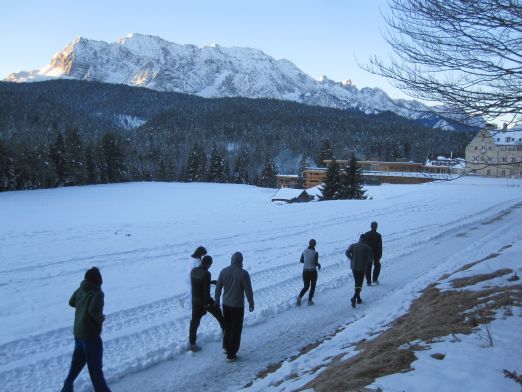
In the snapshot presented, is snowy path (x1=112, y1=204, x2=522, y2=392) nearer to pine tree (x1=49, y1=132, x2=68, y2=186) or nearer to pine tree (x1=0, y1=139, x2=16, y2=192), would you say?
pine tree (x1=0, y1=139, x2=16, y2=192)

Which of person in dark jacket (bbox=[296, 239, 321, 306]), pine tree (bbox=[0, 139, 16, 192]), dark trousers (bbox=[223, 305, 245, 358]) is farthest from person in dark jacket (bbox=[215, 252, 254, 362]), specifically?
pine tree (bbox=[0, 139, 16, 192])

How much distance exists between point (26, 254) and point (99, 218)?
14.0 m

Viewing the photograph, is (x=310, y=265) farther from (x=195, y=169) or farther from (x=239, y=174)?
(x=239, y=174)

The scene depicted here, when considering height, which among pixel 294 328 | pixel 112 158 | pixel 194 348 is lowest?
pixel 294 328

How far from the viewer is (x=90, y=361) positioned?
579 centimetres

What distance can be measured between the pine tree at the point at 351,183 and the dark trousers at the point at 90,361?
4460 cm

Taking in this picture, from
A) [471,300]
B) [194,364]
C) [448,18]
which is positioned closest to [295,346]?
[194,364]

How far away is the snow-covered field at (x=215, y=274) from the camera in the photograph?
6668 mm

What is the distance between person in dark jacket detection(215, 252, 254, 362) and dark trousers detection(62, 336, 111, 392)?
6.99 ft

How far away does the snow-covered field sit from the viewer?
6668 mm

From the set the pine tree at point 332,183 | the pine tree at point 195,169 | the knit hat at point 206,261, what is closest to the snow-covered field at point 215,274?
the knit hat at point 206,261

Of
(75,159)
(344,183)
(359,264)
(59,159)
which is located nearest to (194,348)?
Answer: (359,264)

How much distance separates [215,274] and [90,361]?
8260mm

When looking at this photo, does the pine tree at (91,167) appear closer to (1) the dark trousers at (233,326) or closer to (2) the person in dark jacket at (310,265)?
(2) the person in dark jacket at (310,265)
